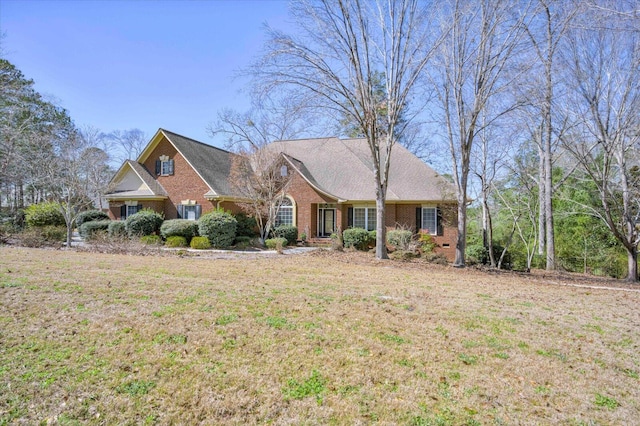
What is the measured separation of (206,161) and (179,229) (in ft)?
20.3

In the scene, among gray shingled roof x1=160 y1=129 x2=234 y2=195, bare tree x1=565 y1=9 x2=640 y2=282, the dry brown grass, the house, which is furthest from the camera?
gray shingled roof x1=160 y1=129 x2=234 y2=195

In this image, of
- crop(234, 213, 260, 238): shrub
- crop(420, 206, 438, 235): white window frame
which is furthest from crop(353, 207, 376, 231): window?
crop(234, 213, 260, 238): shrub

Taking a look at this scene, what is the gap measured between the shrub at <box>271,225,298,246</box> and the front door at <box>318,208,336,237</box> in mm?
2036

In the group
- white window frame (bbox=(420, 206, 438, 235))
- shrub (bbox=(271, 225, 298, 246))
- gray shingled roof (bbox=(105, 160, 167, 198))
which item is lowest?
shrub (bbox=(271, 225, 298, 246))

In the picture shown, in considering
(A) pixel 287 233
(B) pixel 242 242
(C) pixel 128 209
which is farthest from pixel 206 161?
(A) pixel 287 233

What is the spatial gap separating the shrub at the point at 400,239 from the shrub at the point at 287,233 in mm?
5465

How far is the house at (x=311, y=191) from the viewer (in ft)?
65.4

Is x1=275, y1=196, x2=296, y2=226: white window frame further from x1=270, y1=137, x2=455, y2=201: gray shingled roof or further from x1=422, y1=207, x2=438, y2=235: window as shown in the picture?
x1=422, y1=207, x2=438, y2=235: window

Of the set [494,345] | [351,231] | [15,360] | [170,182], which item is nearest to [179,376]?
[15,360]

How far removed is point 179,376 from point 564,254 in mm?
23742

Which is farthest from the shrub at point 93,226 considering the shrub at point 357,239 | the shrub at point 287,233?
the shrub at point 357,239

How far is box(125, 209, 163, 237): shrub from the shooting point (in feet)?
61.0

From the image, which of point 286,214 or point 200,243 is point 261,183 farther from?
point 200,243

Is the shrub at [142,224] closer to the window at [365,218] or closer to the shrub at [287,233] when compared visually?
the shrub at [287,233]
